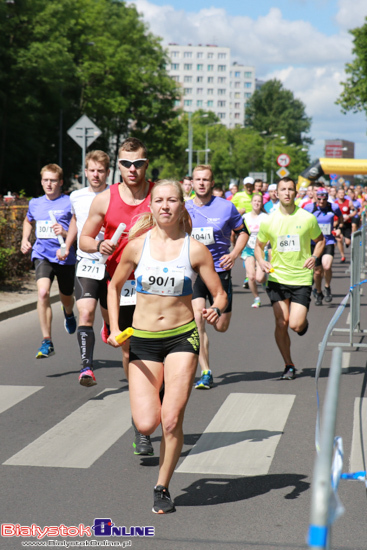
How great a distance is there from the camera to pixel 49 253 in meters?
9.04

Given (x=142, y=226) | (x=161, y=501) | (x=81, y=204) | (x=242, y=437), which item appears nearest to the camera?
(x=161, y=501)

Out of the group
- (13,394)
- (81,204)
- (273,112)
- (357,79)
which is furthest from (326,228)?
(273,112)

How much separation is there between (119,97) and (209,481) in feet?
156

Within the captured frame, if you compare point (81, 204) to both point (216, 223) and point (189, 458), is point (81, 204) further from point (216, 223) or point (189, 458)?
point (189, 458)

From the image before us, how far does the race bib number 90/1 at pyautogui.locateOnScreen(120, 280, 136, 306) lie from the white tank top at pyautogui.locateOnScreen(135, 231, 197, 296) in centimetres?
124

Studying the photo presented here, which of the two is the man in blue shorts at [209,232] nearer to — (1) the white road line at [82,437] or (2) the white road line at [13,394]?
(1) the white road line at [82,437]

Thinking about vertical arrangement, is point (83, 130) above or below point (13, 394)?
above

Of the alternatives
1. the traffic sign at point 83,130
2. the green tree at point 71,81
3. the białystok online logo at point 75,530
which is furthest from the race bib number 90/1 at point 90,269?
the green tree at point 71,81

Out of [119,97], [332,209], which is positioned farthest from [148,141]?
[332,209]

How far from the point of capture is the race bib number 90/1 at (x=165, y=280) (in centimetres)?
472

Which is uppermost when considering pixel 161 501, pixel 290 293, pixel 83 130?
pixel 83 130

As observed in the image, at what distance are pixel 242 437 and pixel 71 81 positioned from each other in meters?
43.9

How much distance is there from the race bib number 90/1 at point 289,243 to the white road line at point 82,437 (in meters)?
2.28

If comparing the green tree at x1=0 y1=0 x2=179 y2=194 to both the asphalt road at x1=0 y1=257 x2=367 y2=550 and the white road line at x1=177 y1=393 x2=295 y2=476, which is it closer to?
the asphalt road at x1=0 y1=257 x2=367 y2=550
